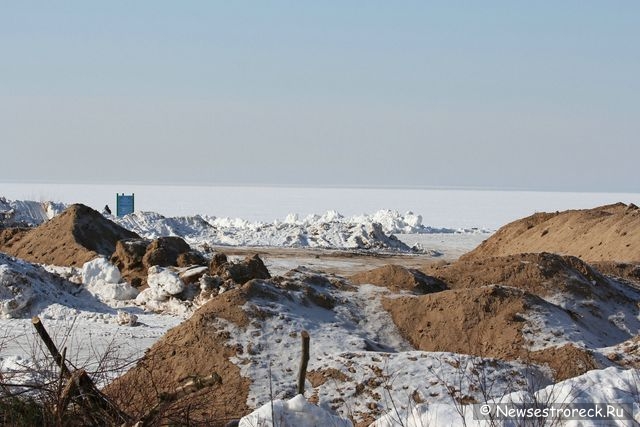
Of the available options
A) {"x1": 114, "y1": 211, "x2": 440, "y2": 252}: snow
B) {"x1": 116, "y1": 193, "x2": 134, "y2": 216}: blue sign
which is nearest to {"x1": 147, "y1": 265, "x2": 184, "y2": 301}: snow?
{"x1": 114, "y1": 211, "x2": 440, "y2": 252}: snow

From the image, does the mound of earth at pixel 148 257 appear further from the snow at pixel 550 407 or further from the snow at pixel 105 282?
the snow at pixel 550 407

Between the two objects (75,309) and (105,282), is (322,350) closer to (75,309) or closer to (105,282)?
(75,309)

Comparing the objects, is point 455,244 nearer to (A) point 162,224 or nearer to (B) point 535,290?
(A) point 162,224

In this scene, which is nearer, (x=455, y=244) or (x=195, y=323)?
(x=195, y=323)

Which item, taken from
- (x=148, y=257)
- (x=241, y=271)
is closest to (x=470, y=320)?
(x=241, y=271)

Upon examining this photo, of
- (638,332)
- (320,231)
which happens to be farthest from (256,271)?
(320,231)

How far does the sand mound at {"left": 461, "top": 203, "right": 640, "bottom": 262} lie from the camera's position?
24234 millimetres

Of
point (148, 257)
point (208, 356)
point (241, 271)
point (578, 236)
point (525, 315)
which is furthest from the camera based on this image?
point (578, 236)

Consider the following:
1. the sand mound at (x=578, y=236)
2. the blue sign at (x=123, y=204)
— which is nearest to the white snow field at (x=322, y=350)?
the sand mound at (x=578, y=236)

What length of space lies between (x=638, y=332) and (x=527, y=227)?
15456mm

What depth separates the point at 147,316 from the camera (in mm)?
17172

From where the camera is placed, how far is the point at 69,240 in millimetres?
22906

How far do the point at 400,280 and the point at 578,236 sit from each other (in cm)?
1264

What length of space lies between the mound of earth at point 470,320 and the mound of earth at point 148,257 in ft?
25.1
